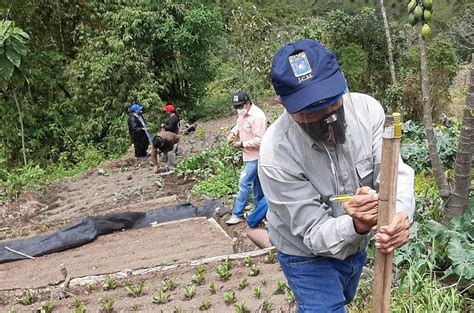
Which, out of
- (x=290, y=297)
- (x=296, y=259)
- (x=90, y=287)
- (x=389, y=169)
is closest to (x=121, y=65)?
(x=90, y=287)

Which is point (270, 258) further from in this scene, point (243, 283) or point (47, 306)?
point (47, 306)

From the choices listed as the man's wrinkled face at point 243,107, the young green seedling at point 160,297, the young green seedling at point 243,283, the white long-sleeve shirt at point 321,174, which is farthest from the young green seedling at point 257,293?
the man's wrinkled face at point 243,107

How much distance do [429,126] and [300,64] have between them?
1960 mm

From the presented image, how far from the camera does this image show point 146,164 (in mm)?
11633

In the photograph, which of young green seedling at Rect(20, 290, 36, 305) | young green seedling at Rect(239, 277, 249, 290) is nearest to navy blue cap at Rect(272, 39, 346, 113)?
young green seedling at Rect(239, 277, 249, 290)

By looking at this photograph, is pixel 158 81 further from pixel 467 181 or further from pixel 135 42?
pixel 467 181

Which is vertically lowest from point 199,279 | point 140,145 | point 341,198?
point 140,145

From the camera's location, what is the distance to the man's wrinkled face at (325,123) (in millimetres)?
1886

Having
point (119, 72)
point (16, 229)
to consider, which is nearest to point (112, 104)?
point (119, 72)

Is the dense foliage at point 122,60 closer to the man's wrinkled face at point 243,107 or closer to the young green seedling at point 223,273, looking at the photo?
the man's wrinkled face at point 243,107

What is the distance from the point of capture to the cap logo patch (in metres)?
1.82

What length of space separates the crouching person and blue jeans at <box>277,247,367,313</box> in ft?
24.8

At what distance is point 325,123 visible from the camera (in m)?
1.89

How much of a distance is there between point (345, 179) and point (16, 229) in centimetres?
738
